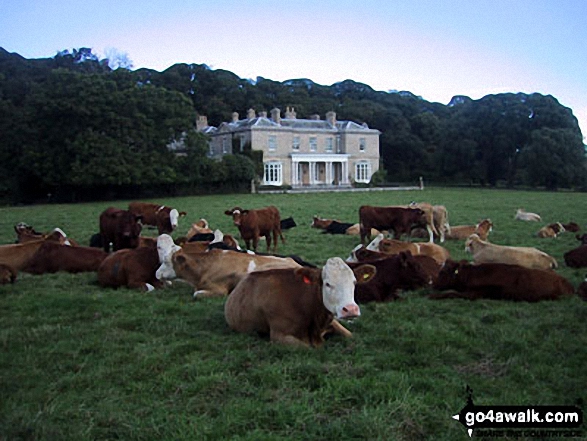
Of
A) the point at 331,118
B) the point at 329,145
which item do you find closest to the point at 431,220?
the point at 329,145

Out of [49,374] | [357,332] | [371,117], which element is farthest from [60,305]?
[371,117]

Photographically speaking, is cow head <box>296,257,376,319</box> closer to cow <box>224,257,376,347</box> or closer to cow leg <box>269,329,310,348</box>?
cow <box>224,257,376,347</box>

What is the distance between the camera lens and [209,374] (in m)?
4.79

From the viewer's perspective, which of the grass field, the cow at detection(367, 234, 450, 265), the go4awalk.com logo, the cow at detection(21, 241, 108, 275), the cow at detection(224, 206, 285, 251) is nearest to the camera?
the go4awalk.com logo

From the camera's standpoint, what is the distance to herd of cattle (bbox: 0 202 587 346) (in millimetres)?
5480

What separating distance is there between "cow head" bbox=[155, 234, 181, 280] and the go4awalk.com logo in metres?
5.11

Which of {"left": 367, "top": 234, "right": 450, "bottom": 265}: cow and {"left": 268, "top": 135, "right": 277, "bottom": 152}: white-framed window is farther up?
{"left": 268, "top": 135, "right": 277, "bottom": 152}: white-framed window

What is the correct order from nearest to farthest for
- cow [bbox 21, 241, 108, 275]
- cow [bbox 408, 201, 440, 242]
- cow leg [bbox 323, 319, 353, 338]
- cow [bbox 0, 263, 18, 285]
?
1. cow leg [bbox 323, 319, 353, 338]
2. cow [bbox 0, 263, 18, 285]
3. cow [bbox 21, 241, 108, 275]
4. cow [bbox 408, 201, 440, 242]

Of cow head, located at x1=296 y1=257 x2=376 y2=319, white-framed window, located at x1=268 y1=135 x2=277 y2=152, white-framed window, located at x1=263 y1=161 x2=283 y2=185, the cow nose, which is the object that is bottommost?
the cow nose

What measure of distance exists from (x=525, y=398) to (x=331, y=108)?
79.0 meters

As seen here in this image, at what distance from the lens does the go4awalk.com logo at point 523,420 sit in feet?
12.1

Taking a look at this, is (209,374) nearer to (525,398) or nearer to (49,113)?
(525,398)

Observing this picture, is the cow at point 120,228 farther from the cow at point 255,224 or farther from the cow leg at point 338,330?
the cow leg at point 338,330

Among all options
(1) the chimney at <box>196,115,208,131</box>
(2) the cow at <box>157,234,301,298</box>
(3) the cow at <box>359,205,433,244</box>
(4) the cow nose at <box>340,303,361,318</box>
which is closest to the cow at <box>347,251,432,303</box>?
(2) the cow at <box>157,234,301,298</box>
